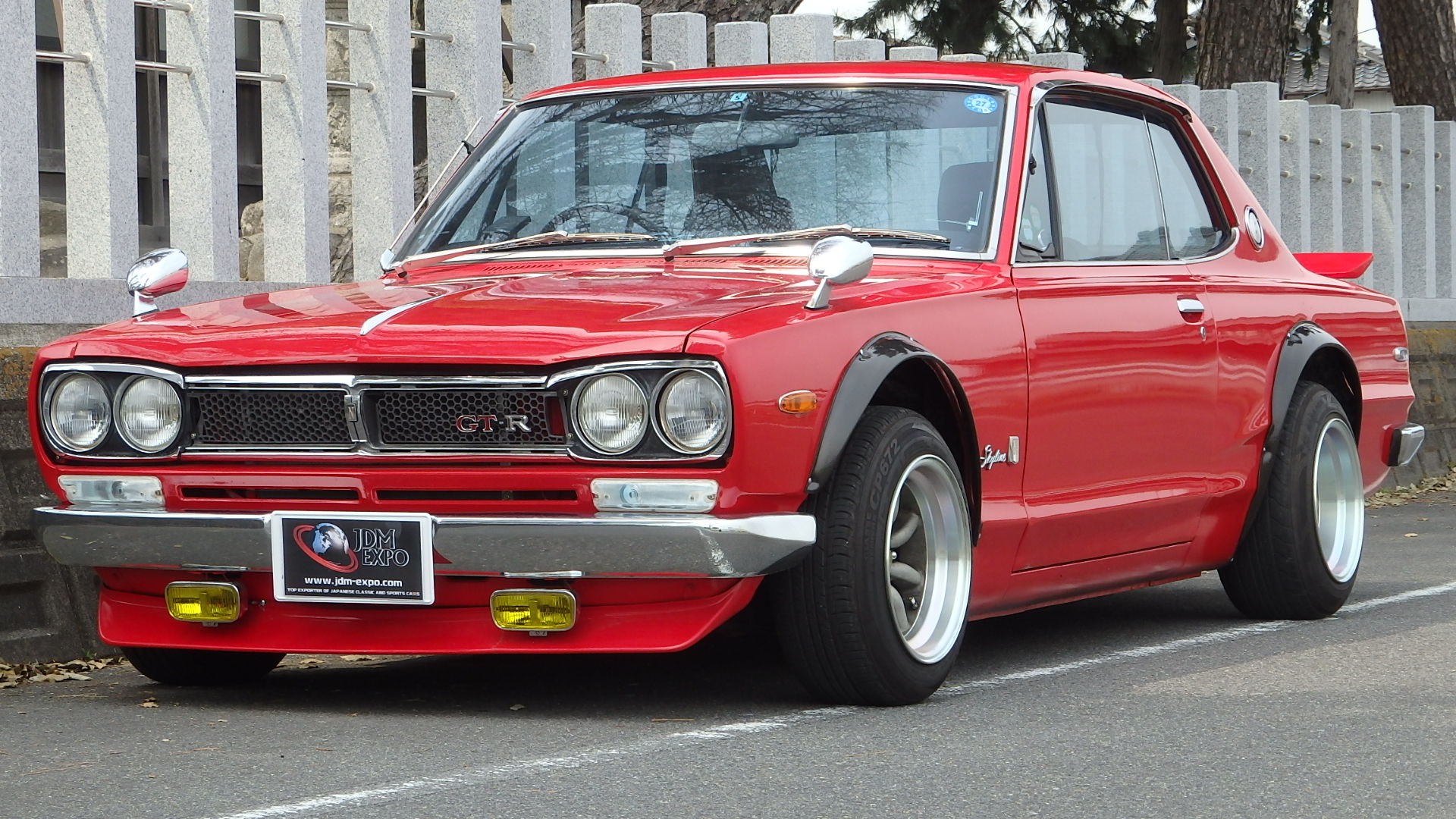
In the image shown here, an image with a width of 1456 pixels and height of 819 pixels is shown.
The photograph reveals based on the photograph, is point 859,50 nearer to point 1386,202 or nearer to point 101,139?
point 101,139

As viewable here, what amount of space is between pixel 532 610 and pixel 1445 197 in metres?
14.4

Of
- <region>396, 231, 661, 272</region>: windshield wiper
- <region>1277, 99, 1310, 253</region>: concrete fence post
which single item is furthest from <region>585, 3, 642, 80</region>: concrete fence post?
<region>1277, 99, 1310, 253</region>: concrete fence post

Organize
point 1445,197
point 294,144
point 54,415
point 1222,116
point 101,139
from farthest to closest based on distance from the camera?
1. point 1445,197
2. point 1222,116
3. point 294,144
4. point 101,139
5. point 54,415

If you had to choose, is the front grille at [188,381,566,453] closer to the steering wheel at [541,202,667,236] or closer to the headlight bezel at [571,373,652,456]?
the headlight bezel at [571,373,652,456]

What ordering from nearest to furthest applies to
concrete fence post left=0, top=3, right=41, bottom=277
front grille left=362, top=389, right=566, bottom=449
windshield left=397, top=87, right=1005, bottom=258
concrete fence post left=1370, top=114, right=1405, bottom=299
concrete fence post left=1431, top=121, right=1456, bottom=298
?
front grille left=362, top=389, right=566, bottom=449 → windshield left=397, top=87, right=1005, bottom=258 → concrete fence post left=0, top=3, right=41, bottom=277 → concrete fence post left=1370, top=114, right=1405, bottom=299 → concrete fence post left=1431, top=121, right=1456, bottom=298

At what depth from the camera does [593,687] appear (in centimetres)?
579

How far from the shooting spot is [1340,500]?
768cm

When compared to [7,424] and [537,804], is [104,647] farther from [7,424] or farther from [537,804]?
[537,804]

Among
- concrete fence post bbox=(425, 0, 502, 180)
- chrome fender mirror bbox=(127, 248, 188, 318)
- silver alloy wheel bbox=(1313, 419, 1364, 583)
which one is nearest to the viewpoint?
chrome fender mirror bbox=(127, 248, 188, 318)

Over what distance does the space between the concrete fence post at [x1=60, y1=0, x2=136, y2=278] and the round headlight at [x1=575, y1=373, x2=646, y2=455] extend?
357 centimetres

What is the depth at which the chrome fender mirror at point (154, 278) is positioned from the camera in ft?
19.6

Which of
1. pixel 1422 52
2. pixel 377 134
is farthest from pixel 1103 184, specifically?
pixel 1422 52

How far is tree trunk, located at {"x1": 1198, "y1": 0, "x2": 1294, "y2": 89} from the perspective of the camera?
61.1 feet

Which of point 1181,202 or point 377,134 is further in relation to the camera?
point 377,134
